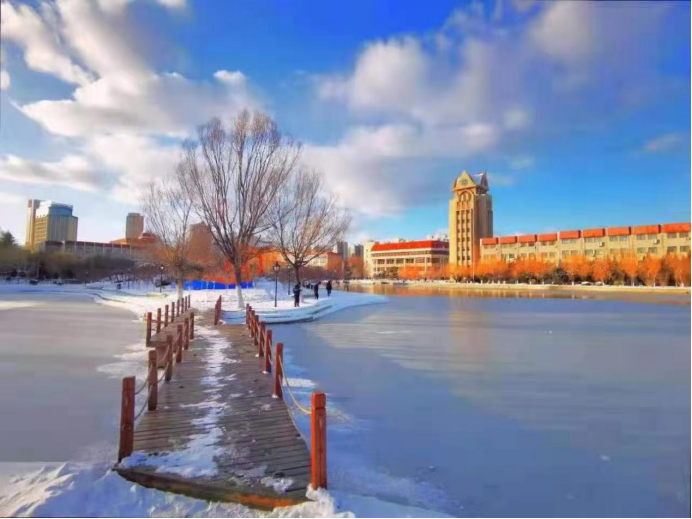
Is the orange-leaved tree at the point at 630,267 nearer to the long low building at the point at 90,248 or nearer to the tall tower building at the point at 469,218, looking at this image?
the tall tower building at the point at 469,218

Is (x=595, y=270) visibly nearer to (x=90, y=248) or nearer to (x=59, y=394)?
(x=59, y=394)

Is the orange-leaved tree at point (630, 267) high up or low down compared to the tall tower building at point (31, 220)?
down

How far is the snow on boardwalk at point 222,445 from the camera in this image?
3.77 metres

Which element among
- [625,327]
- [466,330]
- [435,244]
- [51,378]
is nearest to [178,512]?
[51,378]

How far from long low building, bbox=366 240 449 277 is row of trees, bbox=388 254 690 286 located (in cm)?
3439

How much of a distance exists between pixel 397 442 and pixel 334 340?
8.09 m

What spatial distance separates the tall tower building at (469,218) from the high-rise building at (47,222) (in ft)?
312

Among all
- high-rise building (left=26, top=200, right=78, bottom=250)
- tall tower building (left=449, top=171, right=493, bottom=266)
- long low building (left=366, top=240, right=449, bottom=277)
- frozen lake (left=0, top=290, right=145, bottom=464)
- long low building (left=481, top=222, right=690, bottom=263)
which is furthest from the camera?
long low building (left=366, top=240, right=449, bottom=277)

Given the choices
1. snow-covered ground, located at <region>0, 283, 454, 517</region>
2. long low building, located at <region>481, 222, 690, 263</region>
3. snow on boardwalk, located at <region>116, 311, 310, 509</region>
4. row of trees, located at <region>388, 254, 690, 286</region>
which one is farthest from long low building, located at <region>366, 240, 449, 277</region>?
snow-covered ground, located at <region>0, 283, 454, 517</region>

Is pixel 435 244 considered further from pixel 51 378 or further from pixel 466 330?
pixel 51 378

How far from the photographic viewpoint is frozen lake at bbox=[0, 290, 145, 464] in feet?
16.4

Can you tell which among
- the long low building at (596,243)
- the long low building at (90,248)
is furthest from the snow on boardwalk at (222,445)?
the long low building at (90,248)

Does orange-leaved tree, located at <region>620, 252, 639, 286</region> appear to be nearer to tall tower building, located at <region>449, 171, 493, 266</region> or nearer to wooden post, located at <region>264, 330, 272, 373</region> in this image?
tall tower building, located at <region>449, 171, 493, 266</region>

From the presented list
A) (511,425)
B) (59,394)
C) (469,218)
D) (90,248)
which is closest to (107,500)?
(59,394)
